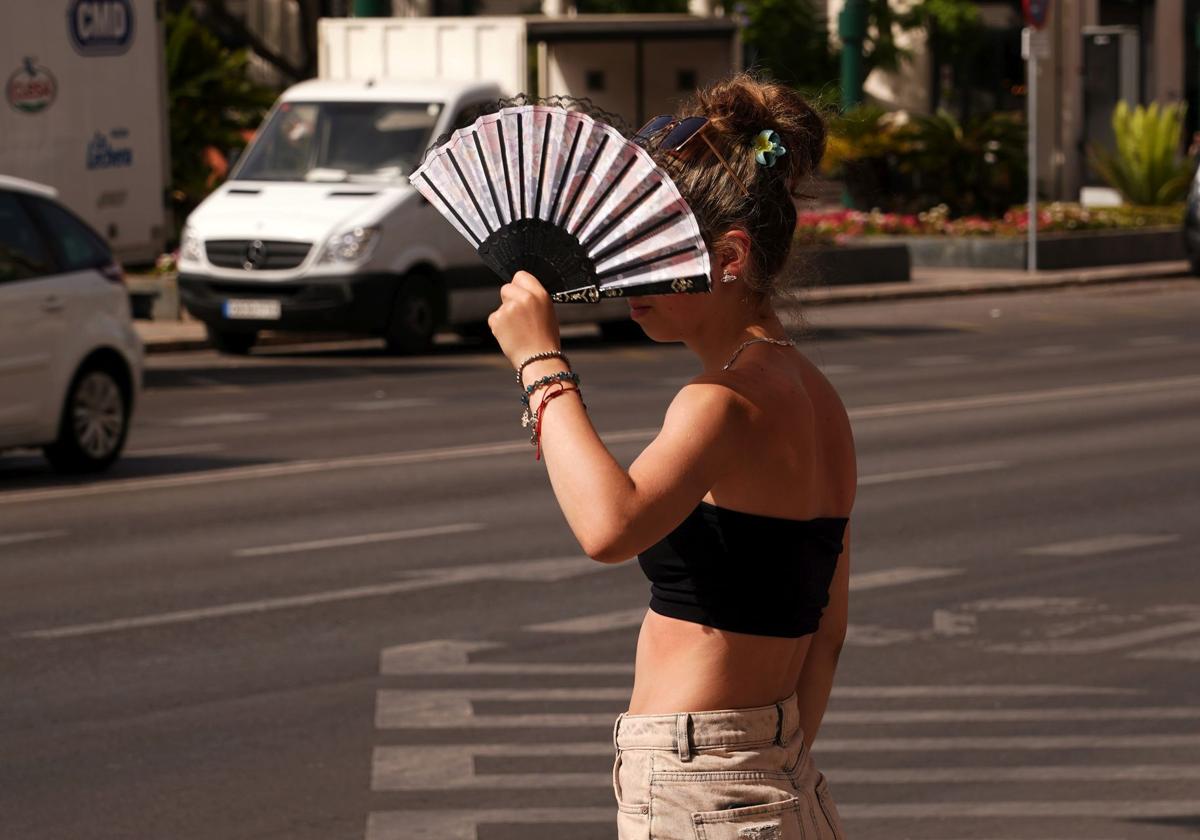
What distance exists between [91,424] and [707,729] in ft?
35.3

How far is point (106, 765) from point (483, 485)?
6.21m

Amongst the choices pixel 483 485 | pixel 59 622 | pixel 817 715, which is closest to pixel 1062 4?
pixel 483 485

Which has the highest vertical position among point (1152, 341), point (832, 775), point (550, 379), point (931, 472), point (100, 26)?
point (100, 26)

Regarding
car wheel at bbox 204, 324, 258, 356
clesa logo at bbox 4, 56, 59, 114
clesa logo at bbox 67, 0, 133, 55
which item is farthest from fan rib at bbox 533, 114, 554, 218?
car wheel at bbox 204, 324, 258, 356

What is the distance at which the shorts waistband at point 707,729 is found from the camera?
3.04m

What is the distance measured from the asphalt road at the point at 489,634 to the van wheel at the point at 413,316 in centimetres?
418

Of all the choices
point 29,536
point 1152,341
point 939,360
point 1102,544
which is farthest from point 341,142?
point 1102,544

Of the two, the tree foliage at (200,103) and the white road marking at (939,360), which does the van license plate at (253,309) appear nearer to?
the white road marking at (939,360)

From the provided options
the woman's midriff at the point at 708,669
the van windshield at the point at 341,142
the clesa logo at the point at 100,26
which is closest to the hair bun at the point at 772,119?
the woman's midriff at the point at 708,669

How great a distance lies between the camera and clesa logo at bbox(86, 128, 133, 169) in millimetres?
20406

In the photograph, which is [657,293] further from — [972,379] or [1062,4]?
[1062,4]

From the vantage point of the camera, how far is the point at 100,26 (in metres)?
20.6

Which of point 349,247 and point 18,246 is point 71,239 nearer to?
point 18,246

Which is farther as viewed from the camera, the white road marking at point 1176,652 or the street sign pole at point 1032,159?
the street sign pole at point 1032,159
